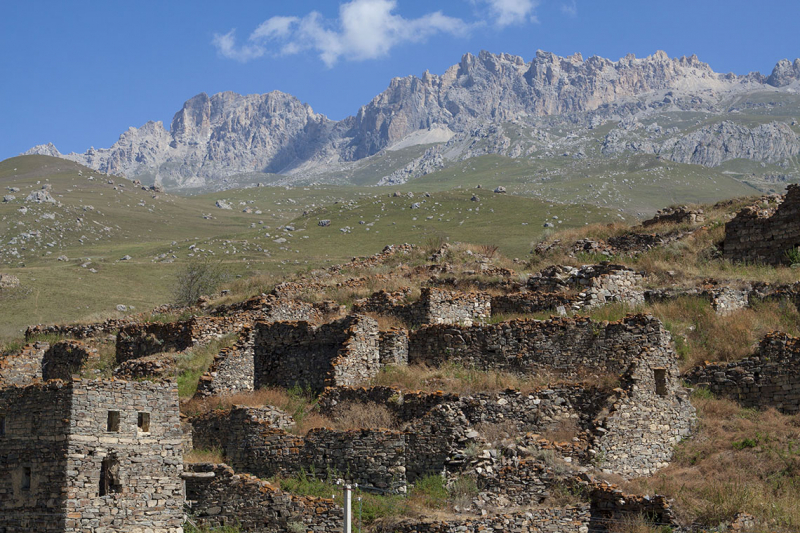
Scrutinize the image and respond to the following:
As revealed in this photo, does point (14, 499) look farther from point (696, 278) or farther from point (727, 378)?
point (696, 278)

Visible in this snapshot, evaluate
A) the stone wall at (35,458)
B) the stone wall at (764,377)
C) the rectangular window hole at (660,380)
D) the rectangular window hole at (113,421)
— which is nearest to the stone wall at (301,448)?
the rectangular window hole at (113,421)

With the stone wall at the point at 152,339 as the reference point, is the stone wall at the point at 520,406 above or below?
below

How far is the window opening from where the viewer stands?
20594 millimetres

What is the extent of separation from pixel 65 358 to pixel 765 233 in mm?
24254

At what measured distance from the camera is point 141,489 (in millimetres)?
20969

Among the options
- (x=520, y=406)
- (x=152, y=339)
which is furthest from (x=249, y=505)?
(x=152, y=339)

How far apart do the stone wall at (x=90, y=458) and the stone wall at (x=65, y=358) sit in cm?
1037

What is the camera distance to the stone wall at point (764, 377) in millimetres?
23531

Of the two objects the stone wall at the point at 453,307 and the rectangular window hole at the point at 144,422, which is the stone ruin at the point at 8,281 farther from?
the rectangular window hole at the point at 144,422

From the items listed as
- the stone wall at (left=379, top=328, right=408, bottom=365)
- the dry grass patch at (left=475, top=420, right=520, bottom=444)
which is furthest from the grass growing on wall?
the dry grass patch at (left=475, top=420, right=520, bottom=444)

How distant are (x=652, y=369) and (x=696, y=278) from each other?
320 inches

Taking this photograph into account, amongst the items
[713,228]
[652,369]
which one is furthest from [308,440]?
[713,228]

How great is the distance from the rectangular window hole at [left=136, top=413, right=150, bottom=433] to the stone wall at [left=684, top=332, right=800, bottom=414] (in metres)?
13.4

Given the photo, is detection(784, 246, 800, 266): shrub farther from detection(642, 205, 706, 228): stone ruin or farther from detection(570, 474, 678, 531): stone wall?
detection(570, 474, 678, 531): stone wall
